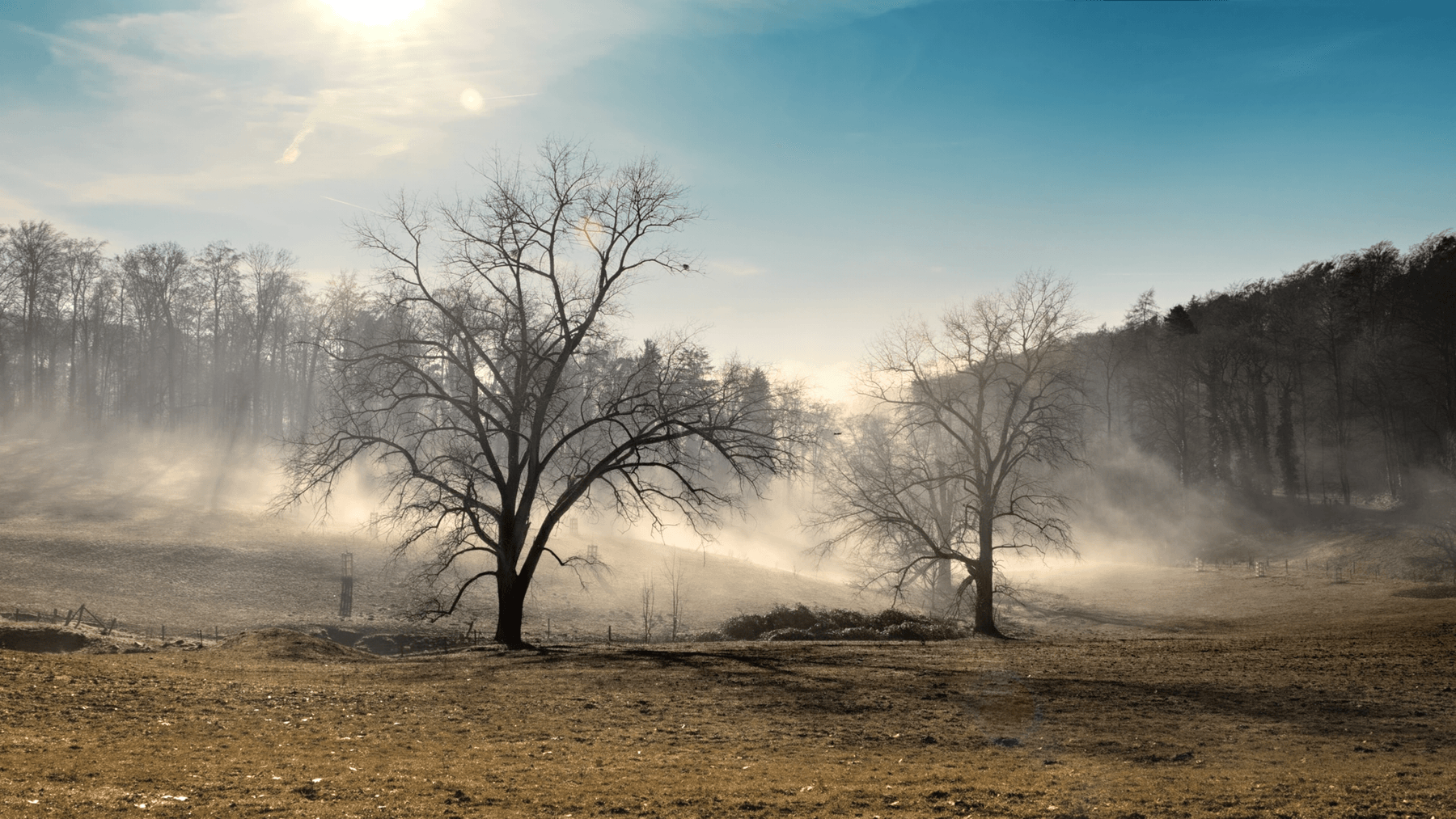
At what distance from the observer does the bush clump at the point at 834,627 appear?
84.5 feet

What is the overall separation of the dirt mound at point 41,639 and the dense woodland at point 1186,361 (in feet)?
124

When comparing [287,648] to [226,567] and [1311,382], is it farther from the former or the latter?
[1311,382]

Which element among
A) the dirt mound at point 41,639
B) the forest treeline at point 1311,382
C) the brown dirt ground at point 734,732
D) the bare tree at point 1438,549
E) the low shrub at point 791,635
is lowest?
the low shrub at point 791,635

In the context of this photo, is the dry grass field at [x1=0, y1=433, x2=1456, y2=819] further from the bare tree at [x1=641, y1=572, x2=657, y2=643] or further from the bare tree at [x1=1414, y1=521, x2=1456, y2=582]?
the bare tree at [x1=1414, y1=521, x2=1456, y2=582]

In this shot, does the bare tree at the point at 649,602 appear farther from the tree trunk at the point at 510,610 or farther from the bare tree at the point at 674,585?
the tree trunk at the point at 510,610

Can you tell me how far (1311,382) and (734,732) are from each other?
219 ft

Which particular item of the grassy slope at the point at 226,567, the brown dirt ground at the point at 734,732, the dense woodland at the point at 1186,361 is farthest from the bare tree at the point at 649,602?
the dense woodland at the point at 1186,361

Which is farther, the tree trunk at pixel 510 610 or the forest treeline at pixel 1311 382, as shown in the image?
the forest treeline at pixel 1311 382

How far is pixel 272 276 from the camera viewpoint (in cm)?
6344

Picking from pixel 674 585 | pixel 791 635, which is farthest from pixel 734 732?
pixel 674 585

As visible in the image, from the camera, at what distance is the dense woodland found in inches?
2157

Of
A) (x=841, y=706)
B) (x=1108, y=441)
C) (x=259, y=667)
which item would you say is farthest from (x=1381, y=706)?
(x=1108, y=441)

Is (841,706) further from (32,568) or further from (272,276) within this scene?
(272,276)

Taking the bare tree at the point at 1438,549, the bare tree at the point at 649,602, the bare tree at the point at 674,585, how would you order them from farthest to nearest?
the bare tree at the point at 1438,549
the bare tree at the point at 674,585
the bare tree at the point at 649,602
